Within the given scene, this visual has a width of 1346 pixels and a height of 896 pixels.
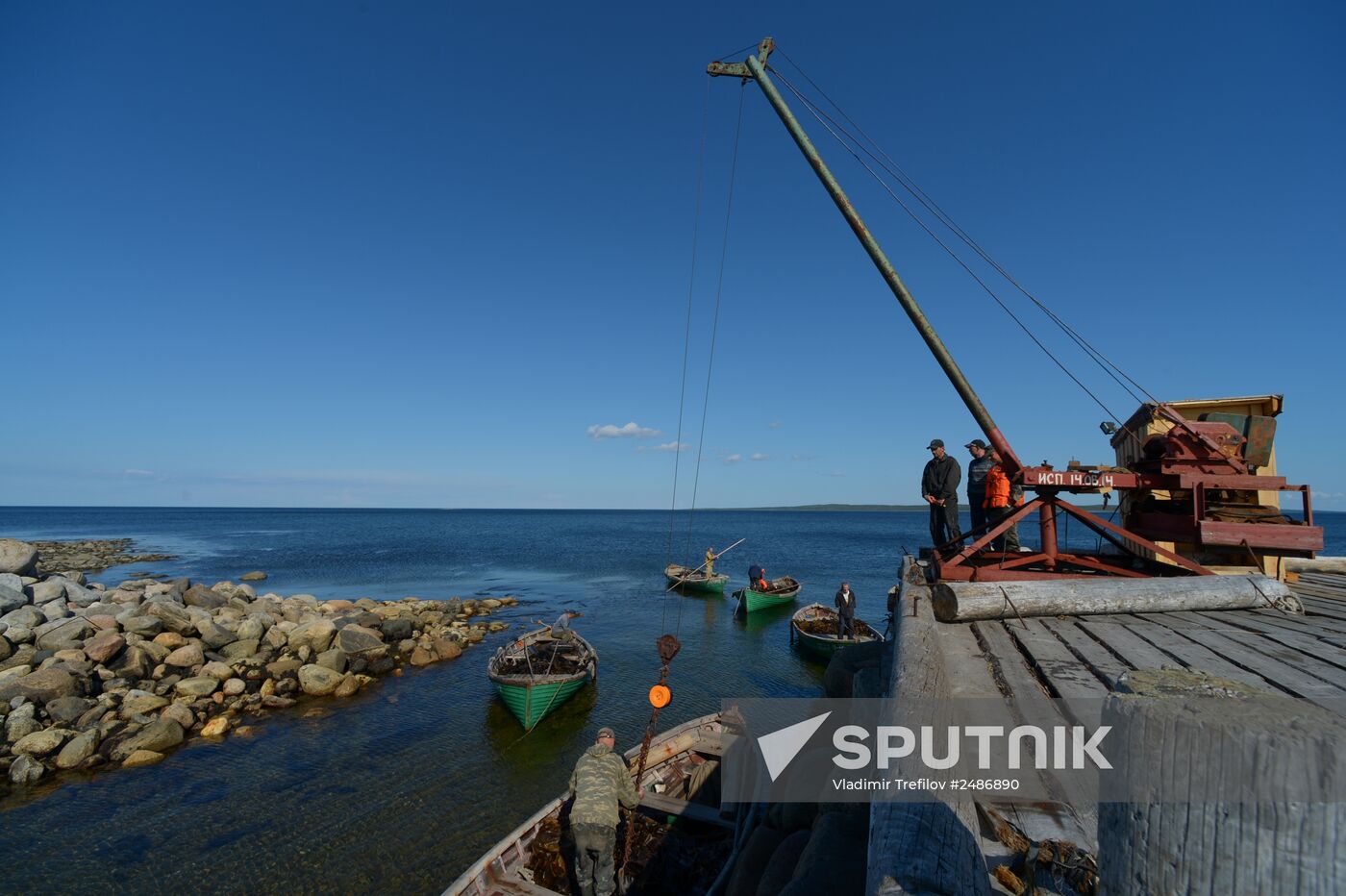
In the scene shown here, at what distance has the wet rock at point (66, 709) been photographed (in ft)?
47.6

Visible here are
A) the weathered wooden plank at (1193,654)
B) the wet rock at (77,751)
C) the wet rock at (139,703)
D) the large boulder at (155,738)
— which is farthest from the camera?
the wet rock at (139,703)

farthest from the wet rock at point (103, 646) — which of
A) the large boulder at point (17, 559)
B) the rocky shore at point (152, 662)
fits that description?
the large boulder at point (17, 559)

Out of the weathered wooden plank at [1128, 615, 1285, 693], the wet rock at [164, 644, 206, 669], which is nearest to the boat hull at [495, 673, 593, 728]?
the wet rock at [164, 644, 206, 669]

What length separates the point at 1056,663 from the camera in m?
4.32

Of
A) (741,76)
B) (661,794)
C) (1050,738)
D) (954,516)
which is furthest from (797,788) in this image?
(741,76)

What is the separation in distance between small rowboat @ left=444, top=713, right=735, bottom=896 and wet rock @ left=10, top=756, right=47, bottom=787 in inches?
474

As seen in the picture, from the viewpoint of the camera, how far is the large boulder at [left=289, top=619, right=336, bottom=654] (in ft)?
67.8

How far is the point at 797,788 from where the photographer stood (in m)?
8.20

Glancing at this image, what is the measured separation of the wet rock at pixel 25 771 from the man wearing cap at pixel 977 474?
19.4m

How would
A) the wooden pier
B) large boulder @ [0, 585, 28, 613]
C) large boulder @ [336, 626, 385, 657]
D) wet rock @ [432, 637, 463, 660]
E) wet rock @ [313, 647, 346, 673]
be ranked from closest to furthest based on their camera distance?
1. the wooden pier
2. wet rock @ [313, 647, 346, 673]
3. large boulder @ [0, 585, 28, 613]
4. large boulder @ [336, 626, 385, 657]
5. wet rock @ [432, 637, 463, 660]

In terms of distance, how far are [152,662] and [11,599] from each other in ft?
24.7

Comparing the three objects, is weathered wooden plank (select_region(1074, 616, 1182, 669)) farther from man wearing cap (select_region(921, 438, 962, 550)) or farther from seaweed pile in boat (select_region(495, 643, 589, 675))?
seaweed pile in boat (select_region(495, 643, 589, 675))

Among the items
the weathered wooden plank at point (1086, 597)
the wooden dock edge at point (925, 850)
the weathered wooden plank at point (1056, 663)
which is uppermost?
the weathered wooden plank at point (1086, 597)

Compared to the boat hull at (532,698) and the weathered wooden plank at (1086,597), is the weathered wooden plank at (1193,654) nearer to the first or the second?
the weathered wooden plank at (1086,597)
